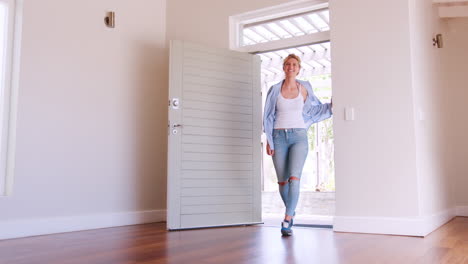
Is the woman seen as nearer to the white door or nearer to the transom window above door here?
the white door

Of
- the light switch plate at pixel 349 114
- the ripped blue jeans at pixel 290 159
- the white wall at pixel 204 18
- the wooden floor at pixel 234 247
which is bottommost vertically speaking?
the wooden floor at pixel 234 247

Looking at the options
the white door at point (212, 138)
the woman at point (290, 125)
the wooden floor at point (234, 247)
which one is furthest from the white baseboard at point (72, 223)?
the woman at point (290, 125)

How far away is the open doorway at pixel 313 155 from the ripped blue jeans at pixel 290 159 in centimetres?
393

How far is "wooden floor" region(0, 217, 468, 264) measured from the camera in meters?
2.39

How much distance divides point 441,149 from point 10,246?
402cm

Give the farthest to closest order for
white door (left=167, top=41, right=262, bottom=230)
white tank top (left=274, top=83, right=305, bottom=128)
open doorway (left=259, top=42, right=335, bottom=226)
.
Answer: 1. open doorway (left=259, top=42, right=335, bottom=226)
2. white door (left=167, top=41, right=262, bottom=230)
3. white tank top (left=274, top=83, right=305, bottom=128)

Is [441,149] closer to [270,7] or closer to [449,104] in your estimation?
[449,104]

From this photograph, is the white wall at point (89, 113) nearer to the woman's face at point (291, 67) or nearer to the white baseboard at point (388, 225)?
the woman's face at point (291, 67)

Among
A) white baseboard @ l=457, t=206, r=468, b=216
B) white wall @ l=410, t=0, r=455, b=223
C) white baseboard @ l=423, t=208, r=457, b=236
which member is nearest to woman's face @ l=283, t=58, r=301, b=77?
white wall @ l=410, t=0, r=455, b=223

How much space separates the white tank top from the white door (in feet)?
2.51

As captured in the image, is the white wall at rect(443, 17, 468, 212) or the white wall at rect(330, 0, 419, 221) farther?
the white wall at rect(443, 17, 468, 212)

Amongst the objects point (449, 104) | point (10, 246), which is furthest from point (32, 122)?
point (449, 104)

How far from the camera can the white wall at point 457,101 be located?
490 centimetres

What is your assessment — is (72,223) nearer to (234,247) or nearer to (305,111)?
(234,247)
